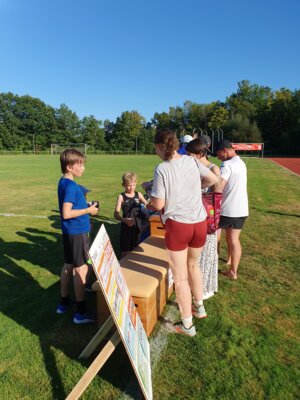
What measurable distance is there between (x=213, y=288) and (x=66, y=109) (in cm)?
9222

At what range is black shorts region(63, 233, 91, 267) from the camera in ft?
11.2

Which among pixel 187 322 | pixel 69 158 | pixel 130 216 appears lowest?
pixel 187 322

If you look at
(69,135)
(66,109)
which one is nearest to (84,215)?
(69,135)

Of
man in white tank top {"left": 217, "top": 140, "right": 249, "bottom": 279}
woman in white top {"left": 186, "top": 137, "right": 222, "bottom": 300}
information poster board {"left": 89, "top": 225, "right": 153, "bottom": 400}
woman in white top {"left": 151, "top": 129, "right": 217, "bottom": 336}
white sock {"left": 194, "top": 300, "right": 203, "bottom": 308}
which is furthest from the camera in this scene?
man in white tank top {"left": 217, "top": 140, "right": 249, "bottom": 279}

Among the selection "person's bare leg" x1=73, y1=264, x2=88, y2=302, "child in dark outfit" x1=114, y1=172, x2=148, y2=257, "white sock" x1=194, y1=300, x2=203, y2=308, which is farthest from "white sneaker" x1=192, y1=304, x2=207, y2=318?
"child in dark outfit" x1=114, y1=172, x2=148, y2=257

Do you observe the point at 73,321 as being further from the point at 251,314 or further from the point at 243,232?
the point at 243,232

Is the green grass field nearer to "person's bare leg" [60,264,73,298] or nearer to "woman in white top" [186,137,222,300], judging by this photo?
"woman in white top" [186,137,222,300]

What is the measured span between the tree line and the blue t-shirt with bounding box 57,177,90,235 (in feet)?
212

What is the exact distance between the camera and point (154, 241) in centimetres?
458

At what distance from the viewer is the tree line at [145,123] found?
2731 inches

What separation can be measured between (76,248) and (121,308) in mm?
1180

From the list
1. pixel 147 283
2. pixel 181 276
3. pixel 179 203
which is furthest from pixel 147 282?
pixel 179 203

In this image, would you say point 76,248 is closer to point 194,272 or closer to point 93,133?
point 194,272

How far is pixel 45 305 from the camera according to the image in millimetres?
3936
